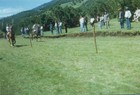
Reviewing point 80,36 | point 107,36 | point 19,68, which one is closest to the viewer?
point 19,68

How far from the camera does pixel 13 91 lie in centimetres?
1585

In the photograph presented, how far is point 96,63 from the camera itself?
20766mm

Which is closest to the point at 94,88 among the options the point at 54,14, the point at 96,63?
the point at 96,63

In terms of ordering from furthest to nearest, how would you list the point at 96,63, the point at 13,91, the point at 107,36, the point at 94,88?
1. the point at 107,36
2. the point at 96,63
3. the point at 13,91
4. the point at 94,88

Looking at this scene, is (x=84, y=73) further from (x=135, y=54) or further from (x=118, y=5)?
(x=118, y=5)

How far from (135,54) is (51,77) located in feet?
21.9

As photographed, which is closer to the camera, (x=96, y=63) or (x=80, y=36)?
(x=96, y=63)

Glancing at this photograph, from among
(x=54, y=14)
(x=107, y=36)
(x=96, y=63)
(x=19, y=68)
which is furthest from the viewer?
(x=54, y=14)

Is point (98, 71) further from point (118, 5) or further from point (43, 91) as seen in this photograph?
point (118, 5)

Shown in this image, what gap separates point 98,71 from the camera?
1830 centimetres

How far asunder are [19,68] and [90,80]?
6.98 metres

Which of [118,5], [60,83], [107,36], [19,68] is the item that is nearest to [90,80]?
[60,83]

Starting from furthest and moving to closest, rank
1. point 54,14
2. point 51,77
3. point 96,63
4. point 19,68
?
point 54,14, point 19,68, point 96,63, point 51,77

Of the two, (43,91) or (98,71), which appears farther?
(98,71)
